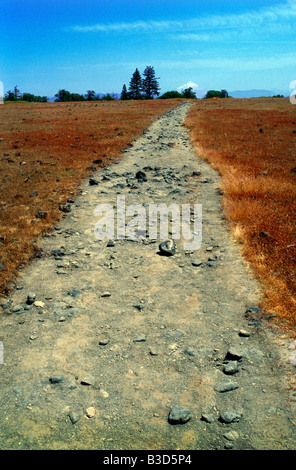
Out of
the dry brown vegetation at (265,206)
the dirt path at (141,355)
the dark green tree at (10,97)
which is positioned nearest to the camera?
the dirt path at (141,355)

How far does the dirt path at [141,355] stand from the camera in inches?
137

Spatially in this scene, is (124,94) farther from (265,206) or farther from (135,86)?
(265,206)

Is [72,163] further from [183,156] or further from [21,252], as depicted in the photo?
[21,252]

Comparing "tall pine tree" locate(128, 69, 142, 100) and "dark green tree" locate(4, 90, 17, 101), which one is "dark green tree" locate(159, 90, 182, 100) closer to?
"tall pine tree" locate(128, 69, 142, 100)

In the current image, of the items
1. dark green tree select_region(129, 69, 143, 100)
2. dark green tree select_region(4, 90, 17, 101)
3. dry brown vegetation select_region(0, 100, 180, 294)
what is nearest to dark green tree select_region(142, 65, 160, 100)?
dark green tree select_region(129, 69, 143, 100)

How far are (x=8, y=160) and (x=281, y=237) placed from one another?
16.4 meters

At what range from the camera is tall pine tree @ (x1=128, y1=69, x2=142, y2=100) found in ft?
433

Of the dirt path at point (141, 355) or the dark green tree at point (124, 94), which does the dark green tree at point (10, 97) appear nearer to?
the dark green tree at point (124, 94)

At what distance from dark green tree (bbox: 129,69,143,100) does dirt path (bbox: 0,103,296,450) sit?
141m

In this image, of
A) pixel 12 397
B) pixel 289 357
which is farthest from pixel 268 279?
pixel 12 397

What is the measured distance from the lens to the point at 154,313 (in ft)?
18.2

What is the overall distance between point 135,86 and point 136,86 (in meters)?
0.45

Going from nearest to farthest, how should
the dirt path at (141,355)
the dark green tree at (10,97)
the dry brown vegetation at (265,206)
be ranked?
the dirt path at (141,355)
the dry brown vegetation at (265,206)
the dark green tree at (10,97)

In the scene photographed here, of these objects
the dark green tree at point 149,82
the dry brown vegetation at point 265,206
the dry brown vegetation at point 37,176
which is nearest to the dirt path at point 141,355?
the dry brown vegetation at point 265,206
